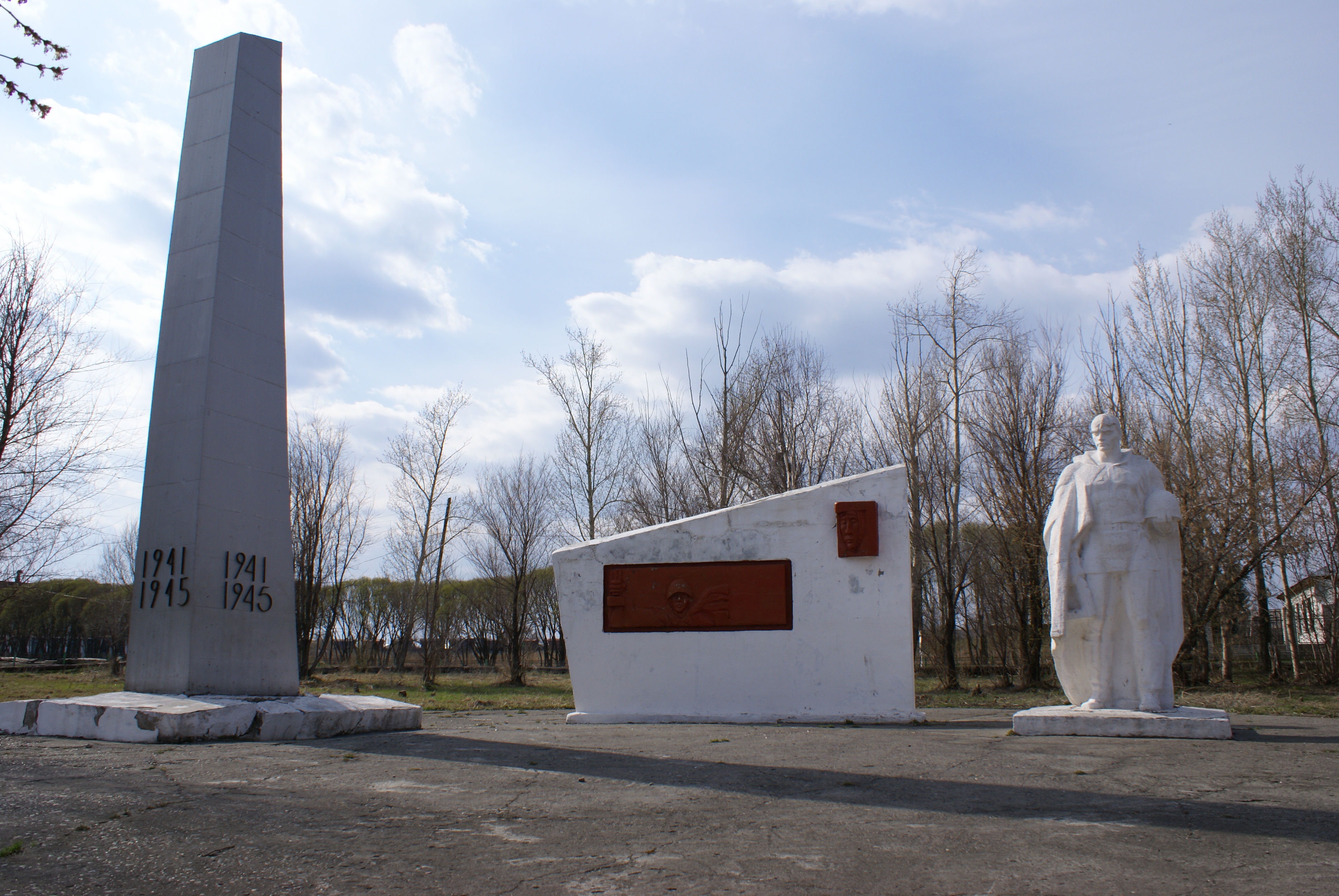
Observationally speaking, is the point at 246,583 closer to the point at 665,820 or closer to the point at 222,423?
the point at 222,423

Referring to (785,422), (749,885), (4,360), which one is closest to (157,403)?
(749,885)

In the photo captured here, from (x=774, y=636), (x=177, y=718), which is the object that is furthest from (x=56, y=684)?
(x=774, y=636)

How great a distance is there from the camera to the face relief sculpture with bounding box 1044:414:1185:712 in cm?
695

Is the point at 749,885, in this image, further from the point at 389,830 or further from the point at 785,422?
the point at 785,422

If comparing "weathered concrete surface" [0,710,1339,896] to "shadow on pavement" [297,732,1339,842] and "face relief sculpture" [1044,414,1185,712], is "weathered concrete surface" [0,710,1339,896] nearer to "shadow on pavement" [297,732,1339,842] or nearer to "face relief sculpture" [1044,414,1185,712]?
"shadow on pavement" [297,732,1339,842]

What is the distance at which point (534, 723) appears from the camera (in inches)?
346

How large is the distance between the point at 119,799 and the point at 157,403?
4.62 m

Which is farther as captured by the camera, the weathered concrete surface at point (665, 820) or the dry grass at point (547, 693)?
the dry grass at point (547, 693)

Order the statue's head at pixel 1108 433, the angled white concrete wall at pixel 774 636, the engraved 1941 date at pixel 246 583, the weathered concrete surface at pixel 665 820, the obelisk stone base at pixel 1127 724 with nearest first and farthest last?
the weathered concrete surface at pixel 665 820
the obelisk stone base at pixel 1127 724
the engraved 1941 date at pixel 246 583
the statue's head at pixel 1108 433
the angled white concrete wall at pixel 774 636

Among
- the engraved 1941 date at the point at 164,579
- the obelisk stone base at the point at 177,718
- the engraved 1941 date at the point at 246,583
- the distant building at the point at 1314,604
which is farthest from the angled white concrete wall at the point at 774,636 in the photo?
the distant building at the point at 1314,604

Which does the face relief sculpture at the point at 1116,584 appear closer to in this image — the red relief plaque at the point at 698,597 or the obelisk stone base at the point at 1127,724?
the obelisk stone base at the point at 1127,724

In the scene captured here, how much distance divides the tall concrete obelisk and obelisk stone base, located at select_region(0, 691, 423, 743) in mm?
477

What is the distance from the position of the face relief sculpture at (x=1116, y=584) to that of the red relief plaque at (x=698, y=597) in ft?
9.78

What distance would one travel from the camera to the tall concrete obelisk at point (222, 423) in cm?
673
